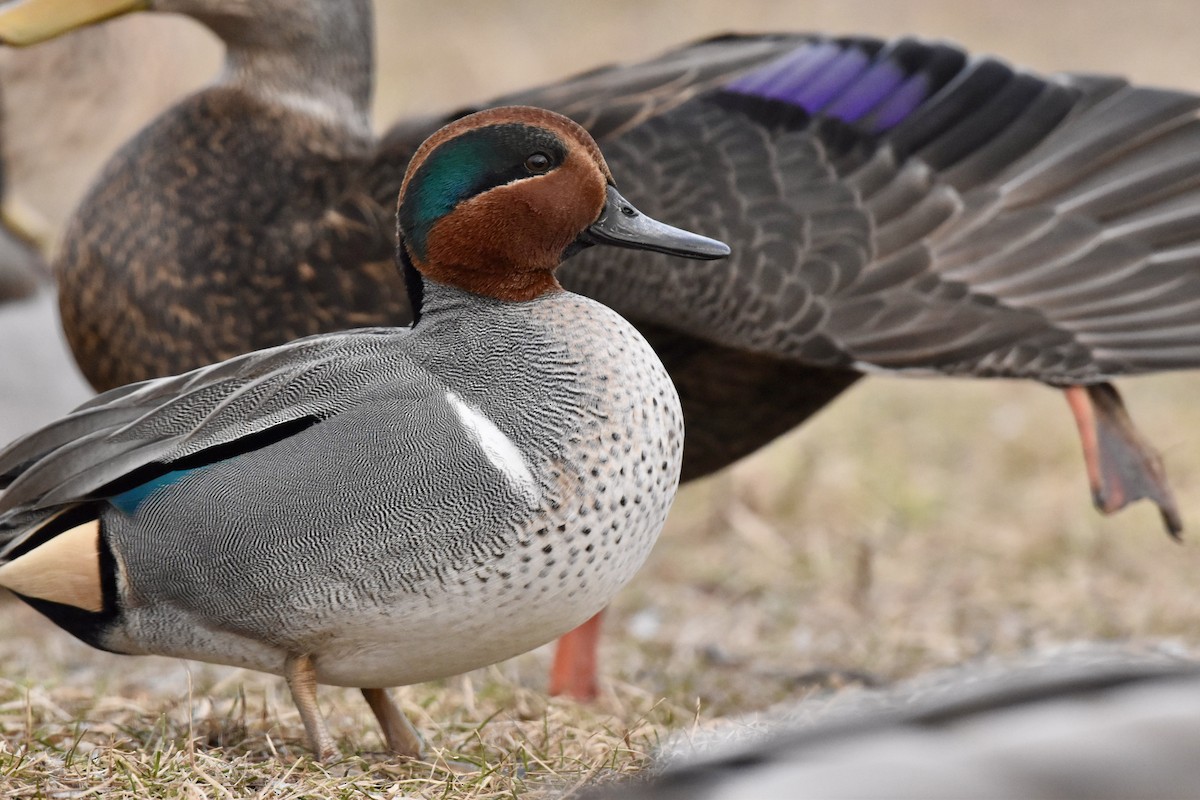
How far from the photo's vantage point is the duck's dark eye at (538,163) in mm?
2436

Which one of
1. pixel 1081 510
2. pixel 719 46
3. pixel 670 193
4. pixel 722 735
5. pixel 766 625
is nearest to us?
pixel 722 735

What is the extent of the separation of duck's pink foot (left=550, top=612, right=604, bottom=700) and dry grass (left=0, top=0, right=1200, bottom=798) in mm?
130

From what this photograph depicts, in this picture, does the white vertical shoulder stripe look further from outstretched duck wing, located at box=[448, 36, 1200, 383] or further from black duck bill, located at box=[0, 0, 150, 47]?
black duck bill, located at box=[0, 0, 150, 47]

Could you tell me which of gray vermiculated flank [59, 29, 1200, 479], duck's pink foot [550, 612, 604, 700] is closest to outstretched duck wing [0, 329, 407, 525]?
gray vermiculated flank [59, 29, 1200, 479]

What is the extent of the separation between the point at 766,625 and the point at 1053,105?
5.42 feet

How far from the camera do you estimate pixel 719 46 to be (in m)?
3.87

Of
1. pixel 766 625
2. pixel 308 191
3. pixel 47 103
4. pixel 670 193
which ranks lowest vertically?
pixel 766 625

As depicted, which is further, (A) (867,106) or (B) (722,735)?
(A) (867,106)

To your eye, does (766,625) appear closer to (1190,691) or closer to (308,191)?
(308,191)

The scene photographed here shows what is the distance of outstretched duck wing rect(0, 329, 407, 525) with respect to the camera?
93.3 inches

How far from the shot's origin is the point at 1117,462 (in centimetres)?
331

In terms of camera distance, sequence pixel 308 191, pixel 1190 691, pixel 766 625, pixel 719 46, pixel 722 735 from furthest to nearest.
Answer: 1. pixel 766 625
2. pixel 719 46
3. pixel 308 191
4. pixel 722 735
5. pixel 1190 691

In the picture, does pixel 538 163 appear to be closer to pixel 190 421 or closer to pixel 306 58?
pixel 190 421

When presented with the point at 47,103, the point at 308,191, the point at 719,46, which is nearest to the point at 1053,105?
the point at 719,46
